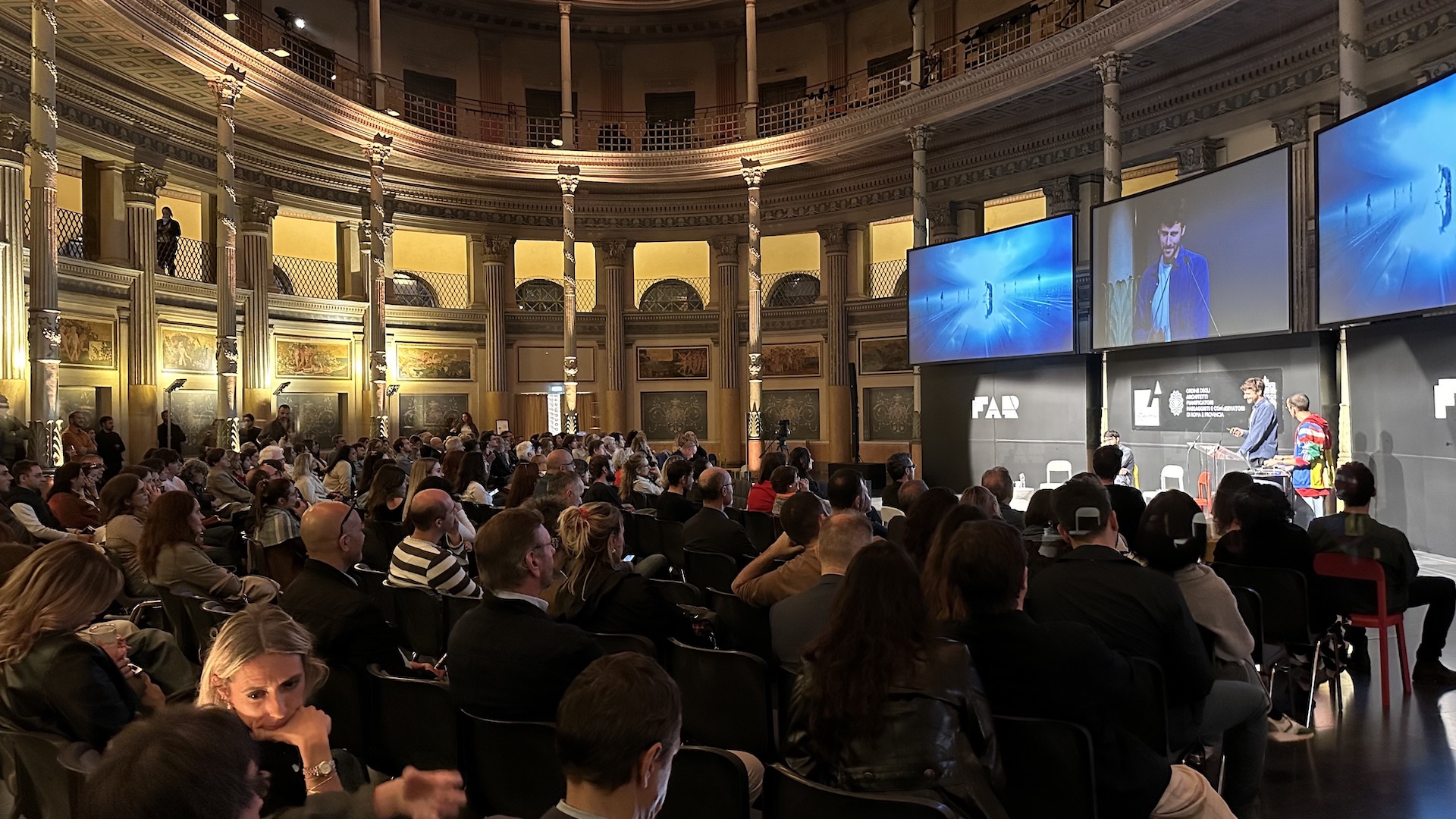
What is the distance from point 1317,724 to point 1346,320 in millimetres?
6439

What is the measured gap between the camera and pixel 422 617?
5098mm

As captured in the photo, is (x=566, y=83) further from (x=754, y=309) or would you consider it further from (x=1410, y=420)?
(x=1410, y=420)

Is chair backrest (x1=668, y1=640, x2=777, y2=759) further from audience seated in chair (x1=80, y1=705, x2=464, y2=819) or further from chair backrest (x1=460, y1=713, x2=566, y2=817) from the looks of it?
audience seated in chair (x1=80, y1=705, x2=464, y2=819)

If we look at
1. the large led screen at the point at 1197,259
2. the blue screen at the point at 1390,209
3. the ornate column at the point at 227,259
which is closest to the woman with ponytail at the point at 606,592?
the blue screen at the point at 1390,209

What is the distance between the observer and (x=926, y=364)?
18.1 meters

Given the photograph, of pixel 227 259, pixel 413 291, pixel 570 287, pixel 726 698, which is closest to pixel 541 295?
pixel 413 291

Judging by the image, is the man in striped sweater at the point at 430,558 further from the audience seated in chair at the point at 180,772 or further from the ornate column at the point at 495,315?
the ornate column at the point at 495,315

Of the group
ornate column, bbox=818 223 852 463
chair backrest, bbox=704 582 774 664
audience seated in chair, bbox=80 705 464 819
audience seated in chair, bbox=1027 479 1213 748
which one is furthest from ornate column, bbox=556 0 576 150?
audience seated in chair, bbox=80 705 464 819

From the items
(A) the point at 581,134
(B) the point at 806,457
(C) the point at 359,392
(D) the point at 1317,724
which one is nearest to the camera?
(D) the point at 1317,724

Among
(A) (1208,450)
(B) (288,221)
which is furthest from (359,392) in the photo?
(A) (1208,450)

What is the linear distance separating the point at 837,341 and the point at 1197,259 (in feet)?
37.7

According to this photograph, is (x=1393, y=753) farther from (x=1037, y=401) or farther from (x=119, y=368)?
(x=119, y=368)

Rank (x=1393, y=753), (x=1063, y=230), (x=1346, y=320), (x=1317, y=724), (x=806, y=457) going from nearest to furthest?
(x=1393, y=753), (x=1317, y=724), (x=806, y=457), (x=1346, y=320), (x=1063, y=230)

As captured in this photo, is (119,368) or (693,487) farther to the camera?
(119,368)
